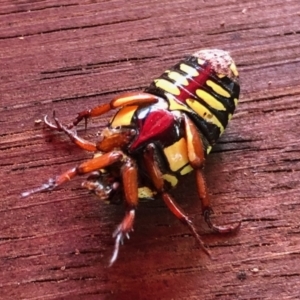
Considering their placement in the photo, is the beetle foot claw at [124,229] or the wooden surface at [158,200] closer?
the beetle foot claw at [124,229]

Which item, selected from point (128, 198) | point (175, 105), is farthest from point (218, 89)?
point (128, 198)

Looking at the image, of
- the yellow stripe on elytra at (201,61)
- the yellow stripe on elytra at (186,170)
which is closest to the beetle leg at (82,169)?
the yellow stripe on elytra at (186,170)

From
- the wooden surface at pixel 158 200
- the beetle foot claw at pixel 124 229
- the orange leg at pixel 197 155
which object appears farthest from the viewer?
the wooden surface at pixel 158 200

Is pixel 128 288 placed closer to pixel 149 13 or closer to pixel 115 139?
pixel 115 139

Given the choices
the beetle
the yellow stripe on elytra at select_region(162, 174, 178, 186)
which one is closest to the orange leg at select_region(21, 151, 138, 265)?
the beetle

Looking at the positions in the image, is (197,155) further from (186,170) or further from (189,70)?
(189,70)

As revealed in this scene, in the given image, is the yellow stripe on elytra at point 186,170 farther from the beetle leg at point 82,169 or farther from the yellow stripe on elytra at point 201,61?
the yellow stripe on elytra at point 201,61
